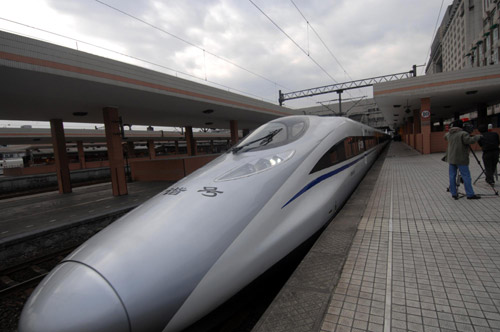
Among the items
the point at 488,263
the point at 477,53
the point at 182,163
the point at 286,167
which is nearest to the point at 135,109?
the point at 182,163

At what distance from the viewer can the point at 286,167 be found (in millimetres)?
3332

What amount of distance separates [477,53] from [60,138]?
67.1m

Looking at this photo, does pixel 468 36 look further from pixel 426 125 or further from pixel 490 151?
pixel 490 151

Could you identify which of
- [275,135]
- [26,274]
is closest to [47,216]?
[26,274]

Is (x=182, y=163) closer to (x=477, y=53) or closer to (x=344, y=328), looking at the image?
(x=344, y=328)

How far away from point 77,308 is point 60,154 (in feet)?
51.6

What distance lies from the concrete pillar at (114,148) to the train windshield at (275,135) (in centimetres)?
988

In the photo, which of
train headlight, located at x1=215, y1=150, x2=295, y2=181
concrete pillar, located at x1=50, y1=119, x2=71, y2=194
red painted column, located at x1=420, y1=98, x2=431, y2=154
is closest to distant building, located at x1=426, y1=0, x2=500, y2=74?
red painted column, located at x1=420, y1=98, x2=431, y2=154

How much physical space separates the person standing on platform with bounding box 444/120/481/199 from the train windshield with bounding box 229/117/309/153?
3153mm

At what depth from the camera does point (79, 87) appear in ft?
28.4

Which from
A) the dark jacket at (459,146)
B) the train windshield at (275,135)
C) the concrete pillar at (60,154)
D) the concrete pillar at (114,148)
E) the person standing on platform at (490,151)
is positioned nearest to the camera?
the train windshield at (275,135)

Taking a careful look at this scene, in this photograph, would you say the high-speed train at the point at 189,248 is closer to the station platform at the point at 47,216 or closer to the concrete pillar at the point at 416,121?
the station platform at the point at 47,216

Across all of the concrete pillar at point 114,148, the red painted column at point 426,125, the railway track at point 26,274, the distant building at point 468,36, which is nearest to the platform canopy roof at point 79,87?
the concrete pillar at point 114,148

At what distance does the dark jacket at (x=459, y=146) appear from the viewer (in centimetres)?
512
